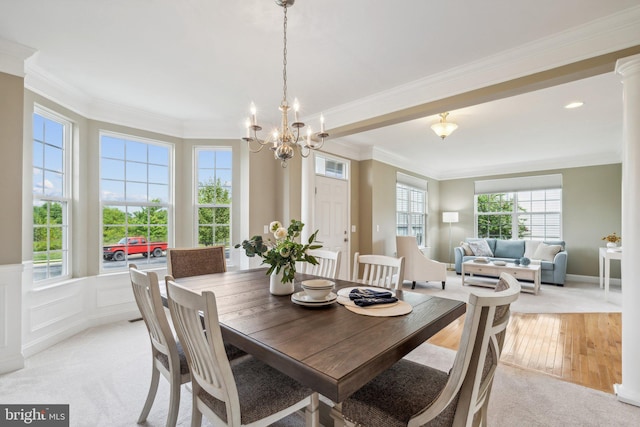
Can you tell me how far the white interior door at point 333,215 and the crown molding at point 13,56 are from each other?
3.31 meters

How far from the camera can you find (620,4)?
1.80 meters

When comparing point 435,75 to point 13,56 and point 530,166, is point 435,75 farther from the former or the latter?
point 530,166

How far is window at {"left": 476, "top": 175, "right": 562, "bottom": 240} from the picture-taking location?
21.0 feet

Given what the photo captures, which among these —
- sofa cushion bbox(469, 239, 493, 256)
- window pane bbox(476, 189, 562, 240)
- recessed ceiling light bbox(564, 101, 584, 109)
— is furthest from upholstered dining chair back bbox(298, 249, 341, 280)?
window pane bbox(476, 189, 562, 240)

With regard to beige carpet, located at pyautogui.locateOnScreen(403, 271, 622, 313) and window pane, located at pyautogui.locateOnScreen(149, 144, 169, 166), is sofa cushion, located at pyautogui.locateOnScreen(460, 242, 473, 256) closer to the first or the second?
beige carpet, located at pyautogui.locateOnScreen(403, 271, 622, 313)

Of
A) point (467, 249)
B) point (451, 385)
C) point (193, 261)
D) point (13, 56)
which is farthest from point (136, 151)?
point (467, 249)

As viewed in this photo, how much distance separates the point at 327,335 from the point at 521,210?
735 cm

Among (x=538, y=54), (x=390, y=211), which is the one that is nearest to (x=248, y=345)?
(x=538, y=54)

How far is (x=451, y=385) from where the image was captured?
0.97m

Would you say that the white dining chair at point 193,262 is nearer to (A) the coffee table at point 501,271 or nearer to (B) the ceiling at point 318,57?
(B) the ceiling at point 318,57

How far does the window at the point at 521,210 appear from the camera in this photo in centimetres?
641

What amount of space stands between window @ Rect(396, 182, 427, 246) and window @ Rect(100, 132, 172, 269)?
4.42 m

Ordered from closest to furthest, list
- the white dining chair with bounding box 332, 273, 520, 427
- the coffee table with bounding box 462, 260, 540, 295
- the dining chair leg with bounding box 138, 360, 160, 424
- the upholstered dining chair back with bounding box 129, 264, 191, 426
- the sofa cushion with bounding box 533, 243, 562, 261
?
the white dining chair with bounding box 332, 273, 520, 427 → the upholstered dining chair back with bounding box 129, 264, 191, 426 → the dining chair leg with bounding box 138, 360, 160, 424 → the coffee table with bounding box 462, 260, 540, 295 → the sofa cushion with bounding box 533, 243, 562, 261

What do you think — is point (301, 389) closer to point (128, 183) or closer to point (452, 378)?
point (452, 378)
